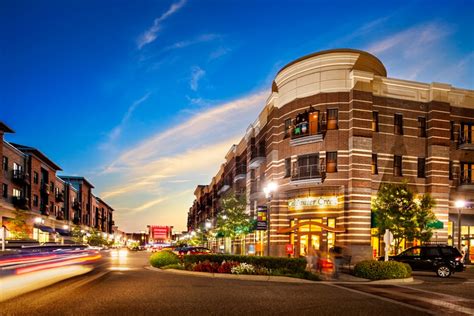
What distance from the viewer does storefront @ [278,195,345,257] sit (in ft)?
116

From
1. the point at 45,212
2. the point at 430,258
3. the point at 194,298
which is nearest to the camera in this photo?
the point at 194,298

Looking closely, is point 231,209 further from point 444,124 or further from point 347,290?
point 347,290

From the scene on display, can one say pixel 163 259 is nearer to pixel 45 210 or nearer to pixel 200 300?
pixel 200 300

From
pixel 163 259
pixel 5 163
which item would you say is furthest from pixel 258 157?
pixel 5 163

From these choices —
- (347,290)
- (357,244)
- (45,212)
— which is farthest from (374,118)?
(45,212)

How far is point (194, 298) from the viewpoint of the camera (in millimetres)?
13961

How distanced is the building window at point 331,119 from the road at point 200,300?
19.4 metres

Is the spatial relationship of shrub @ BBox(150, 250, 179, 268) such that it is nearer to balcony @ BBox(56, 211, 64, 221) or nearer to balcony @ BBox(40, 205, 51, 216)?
balcony @ BBox(40, 205, 51, 216)

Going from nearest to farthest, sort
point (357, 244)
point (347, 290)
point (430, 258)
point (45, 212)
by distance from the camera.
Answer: point (347, 290) < point (430, 258) < point (357, 244) < point (45, 212)

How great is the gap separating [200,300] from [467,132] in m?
33.9

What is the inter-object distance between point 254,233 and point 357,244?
17.1 meters

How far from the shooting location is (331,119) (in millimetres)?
35969

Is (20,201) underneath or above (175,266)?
above

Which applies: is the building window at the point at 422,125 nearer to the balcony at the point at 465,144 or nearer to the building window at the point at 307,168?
the balcony at the point at 465,144
